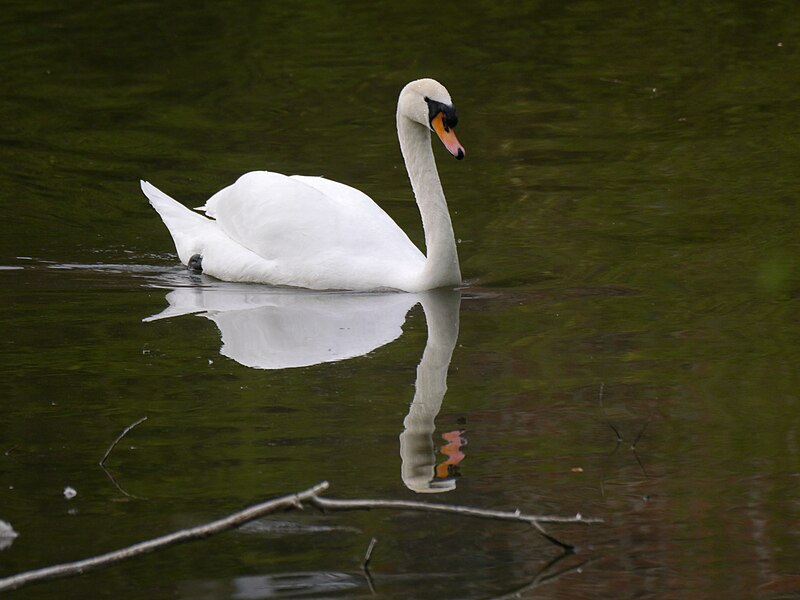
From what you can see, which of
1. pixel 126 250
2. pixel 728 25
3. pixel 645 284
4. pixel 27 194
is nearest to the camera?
pixel 645 284

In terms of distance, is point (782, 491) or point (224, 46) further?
point (224, 46)

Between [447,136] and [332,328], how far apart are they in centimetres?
138

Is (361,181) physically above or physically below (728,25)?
below

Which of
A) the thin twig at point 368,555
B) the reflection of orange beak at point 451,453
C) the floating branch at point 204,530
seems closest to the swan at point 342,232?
the reflection of orange beak at point 451,453

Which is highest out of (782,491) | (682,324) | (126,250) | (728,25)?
(728,25)

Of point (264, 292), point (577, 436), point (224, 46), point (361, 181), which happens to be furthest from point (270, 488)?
point (224, 46)

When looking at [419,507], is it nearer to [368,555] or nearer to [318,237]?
[368,555]

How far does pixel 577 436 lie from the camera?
234 inches

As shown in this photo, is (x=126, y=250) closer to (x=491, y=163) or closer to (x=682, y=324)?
(x=491, y=163)

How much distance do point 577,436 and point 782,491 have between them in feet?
2.99

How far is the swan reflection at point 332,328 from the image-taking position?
6293 millimetres

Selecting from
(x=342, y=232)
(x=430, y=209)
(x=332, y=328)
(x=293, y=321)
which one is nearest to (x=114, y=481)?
(x=332, y=328)

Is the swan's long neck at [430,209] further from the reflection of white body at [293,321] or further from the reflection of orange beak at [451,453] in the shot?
the reflection of orange beak at [451,453]

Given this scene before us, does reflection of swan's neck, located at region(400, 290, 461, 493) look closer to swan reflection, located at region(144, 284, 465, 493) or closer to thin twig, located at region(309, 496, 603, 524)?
swan reflection, located at region(144, 284, 465, 493)
